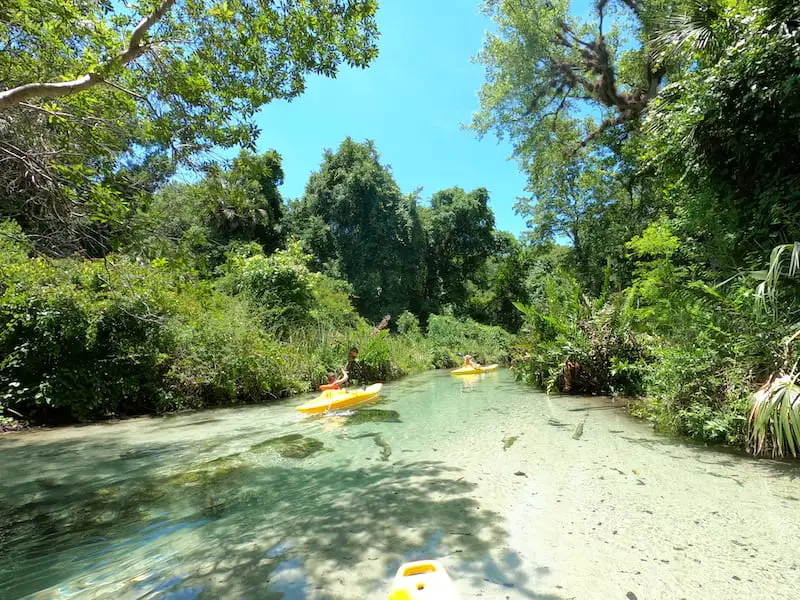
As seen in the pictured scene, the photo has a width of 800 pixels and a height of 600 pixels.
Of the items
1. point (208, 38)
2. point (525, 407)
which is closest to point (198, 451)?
point (208, 38)

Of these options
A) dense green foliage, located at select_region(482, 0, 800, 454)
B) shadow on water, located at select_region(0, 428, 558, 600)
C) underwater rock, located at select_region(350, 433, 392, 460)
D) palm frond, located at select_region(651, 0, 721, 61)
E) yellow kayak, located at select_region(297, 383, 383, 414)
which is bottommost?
underwater rock, located at select_region(350, 433, 392, 460)

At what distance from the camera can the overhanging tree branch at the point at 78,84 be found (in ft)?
13.1

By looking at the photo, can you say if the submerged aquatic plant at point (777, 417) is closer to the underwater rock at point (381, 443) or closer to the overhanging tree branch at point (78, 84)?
the underwater rock at point (381, 443)

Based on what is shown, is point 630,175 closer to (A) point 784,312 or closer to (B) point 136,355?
(A) point 784,312

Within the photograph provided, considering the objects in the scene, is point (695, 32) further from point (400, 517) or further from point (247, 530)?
point (247, 530)

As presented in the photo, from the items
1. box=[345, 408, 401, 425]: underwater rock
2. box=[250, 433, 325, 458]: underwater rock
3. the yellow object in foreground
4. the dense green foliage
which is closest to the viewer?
the yellow object in foreground

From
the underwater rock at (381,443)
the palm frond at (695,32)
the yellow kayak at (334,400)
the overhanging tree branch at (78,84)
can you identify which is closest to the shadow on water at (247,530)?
the underwater rock at (381,443)

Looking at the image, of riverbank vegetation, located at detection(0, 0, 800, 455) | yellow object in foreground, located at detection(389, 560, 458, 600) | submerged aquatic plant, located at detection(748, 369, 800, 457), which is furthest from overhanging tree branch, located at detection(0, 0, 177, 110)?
submerged aquatic plant, located at detection(748, 369, 800, 457)

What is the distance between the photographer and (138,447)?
693cm

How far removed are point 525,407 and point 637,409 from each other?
226 centimetres

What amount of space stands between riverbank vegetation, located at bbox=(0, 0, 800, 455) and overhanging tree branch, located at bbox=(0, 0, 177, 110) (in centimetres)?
2

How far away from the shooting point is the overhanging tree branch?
13.1ft

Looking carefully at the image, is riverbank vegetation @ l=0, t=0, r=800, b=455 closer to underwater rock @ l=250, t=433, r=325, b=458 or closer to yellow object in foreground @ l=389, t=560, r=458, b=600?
underwater rock @ l=250, t=433, r=325, b=458

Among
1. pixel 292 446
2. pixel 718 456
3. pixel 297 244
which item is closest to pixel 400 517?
pixel 292 446
